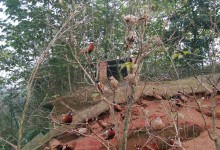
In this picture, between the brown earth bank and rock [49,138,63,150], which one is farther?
rock [49,138,63,150]

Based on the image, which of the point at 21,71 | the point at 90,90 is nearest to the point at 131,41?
the point at 90,90

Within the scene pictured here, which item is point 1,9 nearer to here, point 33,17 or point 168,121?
point 33,17

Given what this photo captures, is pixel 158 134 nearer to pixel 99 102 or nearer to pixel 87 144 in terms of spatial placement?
pixel 87 144

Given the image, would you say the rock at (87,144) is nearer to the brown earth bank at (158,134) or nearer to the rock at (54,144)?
the brown earth bank at (158,134)

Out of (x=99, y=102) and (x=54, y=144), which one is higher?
(x=99, y=102)

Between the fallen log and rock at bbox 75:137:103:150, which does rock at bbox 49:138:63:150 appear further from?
rock at bbox 75:137:103:150

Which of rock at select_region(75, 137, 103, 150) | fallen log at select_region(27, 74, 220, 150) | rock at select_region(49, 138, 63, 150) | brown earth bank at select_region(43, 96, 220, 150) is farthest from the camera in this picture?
fallen log at select_region(27, 74, 220, 150)

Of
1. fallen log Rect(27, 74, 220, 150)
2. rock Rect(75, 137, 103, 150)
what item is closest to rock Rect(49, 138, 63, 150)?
fallen log Rect(27, 74, 220, 150)

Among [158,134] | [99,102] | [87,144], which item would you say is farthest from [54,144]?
[158,134]

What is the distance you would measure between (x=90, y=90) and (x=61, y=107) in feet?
2.34

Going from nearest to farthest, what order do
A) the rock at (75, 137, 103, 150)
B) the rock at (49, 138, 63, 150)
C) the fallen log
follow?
the rock at (75, 137, 103, 150), the rock at (49, 138, 63, 150), the fallen log

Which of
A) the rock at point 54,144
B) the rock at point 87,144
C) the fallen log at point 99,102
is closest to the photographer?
the rock at point 87,144

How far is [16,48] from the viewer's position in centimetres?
970

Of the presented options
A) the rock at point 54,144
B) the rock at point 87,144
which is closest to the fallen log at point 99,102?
the rock at point 54,144
